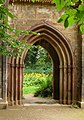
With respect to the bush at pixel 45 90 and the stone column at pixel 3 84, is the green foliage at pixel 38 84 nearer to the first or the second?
the bush at pixel 45 90

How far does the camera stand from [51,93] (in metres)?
11.4

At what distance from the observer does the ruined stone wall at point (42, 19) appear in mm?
8836

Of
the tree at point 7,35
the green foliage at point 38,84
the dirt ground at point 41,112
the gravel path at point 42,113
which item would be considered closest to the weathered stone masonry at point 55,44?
the dirt ground at point 41,112

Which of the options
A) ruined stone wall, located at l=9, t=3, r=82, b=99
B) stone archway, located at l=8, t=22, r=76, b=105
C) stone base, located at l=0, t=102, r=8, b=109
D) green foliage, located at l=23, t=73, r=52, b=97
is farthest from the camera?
green foliage, located at l=23, t=73, r=52, b=97

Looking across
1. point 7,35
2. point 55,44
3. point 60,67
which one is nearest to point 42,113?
point 60,67

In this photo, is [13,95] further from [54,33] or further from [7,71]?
[54,33]

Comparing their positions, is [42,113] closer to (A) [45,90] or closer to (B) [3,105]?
(B) [3,105]

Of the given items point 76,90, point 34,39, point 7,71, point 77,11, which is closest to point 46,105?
point 76,90

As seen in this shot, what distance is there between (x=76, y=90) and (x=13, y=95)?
216 centimetres

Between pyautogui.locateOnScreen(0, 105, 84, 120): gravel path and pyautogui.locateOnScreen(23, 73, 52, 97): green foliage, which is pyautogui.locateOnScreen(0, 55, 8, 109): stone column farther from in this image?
pyautogui.locateOnScreen(23, 73, 52, 97): green foliage

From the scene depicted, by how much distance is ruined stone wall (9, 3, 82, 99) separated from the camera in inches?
348

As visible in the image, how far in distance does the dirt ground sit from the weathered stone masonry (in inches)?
19.7

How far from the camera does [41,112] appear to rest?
7.65 metres

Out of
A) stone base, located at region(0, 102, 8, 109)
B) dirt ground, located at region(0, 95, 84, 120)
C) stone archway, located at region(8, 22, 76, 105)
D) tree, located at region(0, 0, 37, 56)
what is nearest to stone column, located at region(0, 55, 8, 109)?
stone base, located at region(0, 102, 8, 109)
